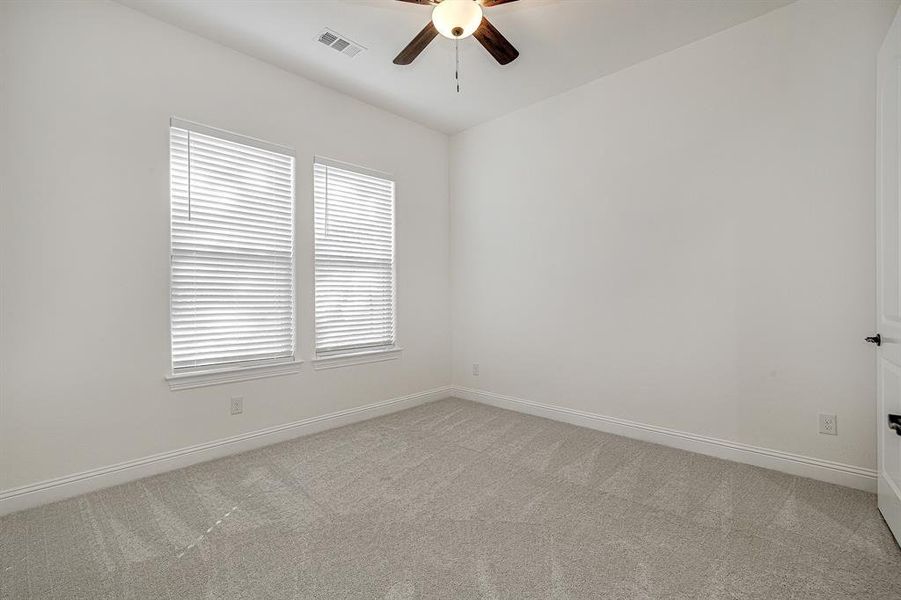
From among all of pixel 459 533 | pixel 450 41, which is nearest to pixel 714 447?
pixel 459 533

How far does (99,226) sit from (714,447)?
432 cm

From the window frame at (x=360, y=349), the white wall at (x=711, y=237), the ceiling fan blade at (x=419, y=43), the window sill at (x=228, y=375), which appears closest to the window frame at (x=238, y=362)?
the window sill at (x=228, y=375)

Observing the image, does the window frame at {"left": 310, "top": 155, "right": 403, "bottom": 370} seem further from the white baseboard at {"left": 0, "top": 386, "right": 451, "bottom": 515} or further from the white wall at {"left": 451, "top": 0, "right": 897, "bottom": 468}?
the white wall at {"left": 451, "top": 0, "right": 897, "bottom": 468}

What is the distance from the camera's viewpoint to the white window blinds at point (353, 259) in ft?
11.8

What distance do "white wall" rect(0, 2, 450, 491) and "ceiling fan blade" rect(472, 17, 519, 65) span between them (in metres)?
1.75

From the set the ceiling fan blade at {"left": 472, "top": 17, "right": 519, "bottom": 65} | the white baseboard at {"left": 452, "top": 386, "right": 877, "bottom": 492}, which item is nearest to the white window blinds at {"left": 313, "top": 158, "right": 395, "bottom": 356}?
the white baseboard at {"left": 452, "top": 386, "right": 877, "bottom": 492}

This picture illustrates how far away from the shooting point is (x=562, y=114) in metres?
3.74

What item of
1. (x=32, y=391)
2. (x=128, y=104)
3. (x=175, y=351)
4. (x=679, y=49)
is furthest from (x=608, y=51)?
(x=32, y=391)

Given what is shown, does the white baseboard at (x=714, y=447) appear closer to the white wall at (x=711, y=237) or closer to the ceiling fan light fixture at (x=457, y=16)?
the white wall at (x=711, y=237)

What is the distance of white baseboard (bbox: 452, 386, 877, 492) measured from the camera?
243cm

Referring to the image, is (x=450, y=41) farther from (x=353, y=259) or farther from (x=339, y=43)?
(x=353, y=259)

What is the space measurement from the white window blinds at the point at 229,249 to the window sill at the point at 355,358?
0.30m

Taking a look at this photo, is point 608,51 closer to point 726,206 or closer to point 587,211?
point 587,211

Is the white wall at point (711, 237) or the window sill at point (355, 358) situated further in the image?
the window sill at point (355, 358)
